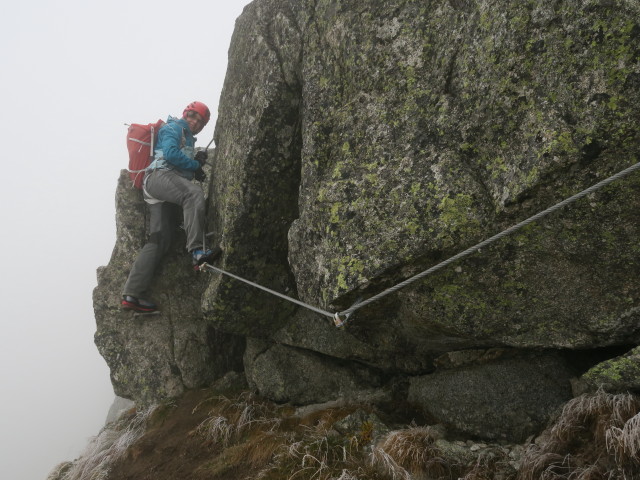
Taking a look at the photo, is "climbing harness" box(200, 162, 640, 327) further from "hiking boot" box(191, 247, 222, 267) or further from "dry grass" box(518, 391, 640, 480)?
"dry grass" box(518, 391, 640, 480)

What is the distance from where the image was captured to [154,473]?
7.18 metres

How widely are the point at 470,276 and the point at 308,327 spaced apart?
4.05m

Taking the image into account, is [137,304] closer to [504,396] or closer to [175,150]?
[175,150]

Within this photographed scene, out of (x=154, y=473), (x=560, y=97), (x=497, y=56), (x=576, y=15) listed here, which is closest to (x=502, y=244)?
(x=560, y=97)

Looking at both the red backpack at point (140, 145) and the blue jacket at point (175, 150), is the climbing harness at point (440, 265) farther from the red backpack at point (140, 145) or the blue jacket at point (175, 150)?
the red backpack at point (140, 145)

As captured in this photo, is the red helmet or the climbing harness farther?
the red helmet

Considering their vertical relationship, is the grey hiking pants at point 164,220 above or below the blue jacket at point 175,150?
below

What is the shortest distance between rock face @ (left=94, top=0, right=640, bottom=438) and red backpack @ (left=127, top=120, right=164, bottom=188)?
2.39 m

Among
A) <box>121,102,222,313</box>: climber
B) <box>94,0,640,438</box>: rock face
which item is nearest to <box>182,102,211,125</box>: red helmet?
<box>121,102,222,313</box>: climber

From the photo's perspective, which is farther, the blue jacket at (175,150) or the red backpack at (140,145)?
the red backpack at (140,145)

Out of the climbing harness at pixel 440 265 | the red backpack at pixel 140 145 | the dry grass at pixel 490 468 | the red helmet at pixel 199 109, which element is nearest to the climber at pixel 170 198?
the red helmet at pixel 199 109

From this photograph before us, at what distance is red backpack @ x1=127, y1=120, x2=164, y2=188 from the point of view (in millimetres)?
9984

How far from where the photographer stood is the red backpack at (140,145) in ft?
32.8

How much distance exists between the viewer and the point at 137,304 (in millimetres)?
9992
